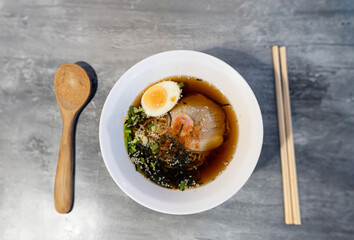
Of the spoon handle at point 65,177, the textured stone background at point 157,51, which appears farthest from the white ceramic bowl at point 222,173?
the spoon handle at point 65,177

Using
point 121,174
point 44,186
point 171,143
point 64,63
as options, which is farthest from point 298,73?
point 44,186

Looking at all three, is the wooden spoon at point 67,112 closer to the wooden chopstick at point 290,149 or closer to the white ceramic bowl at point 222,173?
the white ceramic bowl at point 222,173

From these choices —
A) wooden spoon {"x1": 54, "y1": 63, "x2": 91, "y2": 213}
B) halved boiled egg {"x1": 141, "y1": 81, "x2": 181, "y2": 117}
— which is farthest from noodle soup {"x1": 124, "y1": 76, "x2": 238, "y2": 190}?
wooden spoon {"x1": 54, "y1": 63, "x2": 91, "y2": 213}

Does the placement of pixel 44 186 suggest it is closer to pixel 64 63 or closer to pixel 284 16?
pixel 64 63

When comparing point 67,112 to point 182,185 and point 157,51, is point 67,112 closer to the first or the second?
point 157,51

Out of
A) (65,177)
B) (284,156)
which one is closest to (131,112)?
(65,177)

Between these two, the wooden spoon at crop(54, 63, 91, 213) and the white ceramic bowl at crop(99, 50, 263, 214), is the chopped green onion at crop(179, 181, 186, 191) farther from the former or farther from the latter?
the wooden spoon at crop(54, 63, 91, 213)
